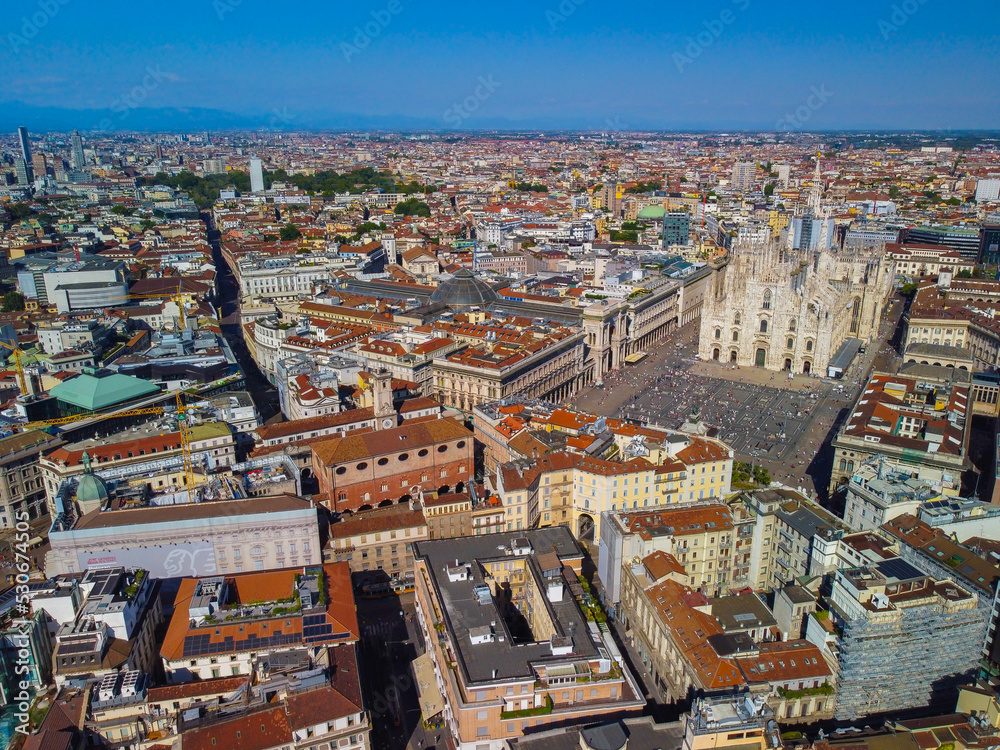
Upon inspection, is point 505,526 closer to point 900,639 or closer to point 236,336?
point 900,639

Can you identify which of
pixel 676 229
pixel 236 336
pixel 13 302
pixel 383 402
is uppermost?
pixel 676 229

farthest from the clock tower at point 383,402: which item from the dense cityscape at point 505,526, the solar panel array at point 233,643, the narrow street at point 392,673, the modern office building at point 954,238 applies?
the modern office building at point 954,238

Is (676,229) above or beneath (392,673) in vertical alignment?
above

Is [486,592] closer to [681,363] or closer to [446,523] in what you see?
[446,523]

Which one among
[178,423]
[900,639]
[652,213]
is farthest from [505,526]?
[652,213]

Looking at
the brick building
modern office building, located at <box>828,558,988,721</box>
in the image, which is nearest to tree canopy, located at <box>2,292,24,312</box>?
the brick building

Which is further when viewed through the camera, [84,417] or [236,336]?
[236,336]

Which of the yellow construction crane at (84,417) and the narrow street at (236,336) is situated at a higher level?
the yellow construction crane at (84,417)

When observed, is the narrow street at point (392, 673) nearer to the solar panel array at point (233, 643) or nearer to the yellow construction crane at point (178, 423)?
the solar panel array at point (233, 643)

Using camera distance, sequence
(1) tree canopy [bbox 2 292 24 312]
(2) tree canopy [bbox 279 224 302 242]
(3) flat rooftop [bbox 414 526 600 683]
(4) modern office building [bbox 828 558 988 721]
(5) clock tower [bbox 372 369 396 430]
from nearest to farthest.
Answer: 1. (3) flat rooftop [bbox 414 526 600 683]
2. (4) modern office building [bbox 828 558 988 721]
3. (5) clock tower [bbox 372 369 396 430]
4. (1) tree canopy [bbox 2 292 24 312]
5. (2) tree canopy [bbox 279 224 302 242]

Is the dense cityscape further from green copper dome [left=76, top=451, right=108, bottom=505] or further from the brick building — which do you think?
green copper dome [left=76, top=451, right=108, bottom=505]
